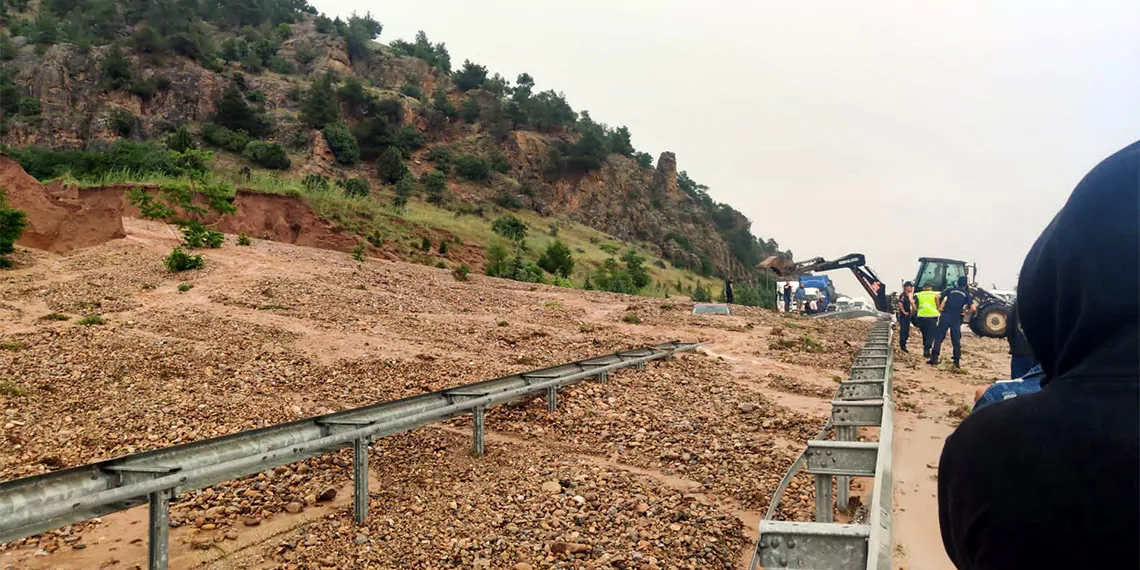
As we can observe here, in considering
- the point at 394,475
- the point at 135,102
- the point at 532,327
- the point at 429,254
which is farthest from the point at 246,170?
the point at 394,475

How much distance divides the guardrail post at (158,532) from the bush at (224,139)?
176 feet

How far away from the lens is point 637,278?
144ft

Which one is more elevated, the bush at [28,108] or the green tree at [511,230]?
the bush at [28,108]

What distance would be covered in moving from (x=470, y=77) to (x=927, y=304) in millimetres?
75823

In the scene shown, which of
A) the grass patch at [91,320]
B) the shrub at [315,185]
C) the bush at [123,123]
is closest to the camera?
the grass patch at [91,320]

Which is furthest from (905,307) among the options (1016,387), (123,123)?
(123,123)

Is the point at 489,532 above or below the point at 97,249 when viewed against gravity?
below

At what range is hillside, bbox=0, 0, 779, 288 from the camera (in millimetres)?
45966

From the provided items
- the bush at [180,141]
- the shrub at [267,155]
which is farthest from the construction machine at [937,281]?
the bush at [180,141]

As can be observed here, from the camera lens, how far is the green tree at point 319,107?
59344 millimetres

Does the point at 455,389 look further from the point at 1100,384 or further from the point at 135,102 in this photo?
the point at 135,102

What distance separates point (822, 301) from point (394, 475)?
37113 mm

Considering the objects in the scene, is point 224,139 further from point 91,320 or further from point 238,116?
point 91,320

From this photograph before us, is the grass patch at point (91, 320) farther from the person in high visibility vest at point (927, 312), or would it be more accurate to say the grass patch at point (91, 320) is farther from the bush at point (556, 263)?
the bush at point (556, 263)
